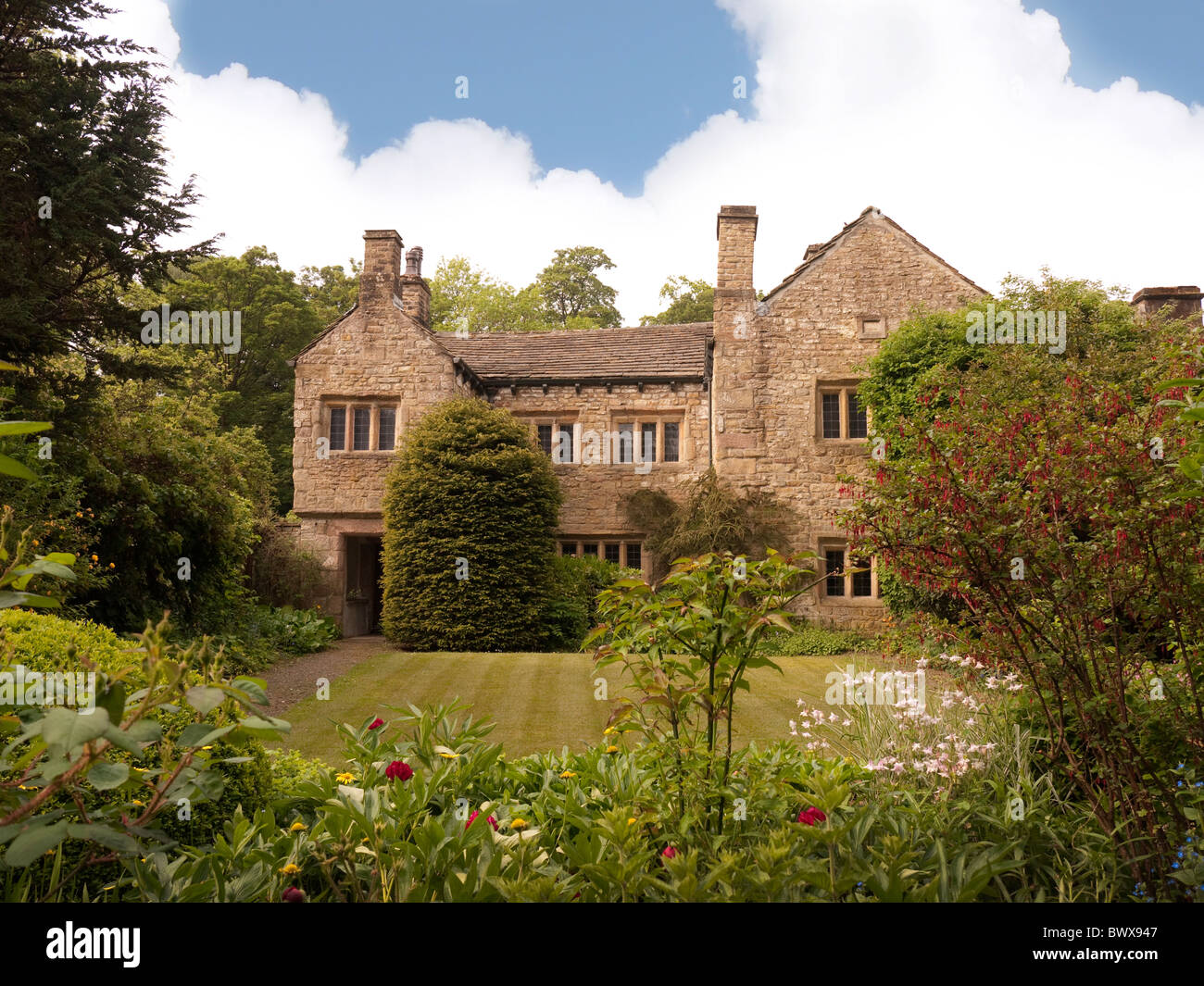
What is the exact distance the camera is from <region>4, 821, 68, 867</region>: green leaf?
56.4 inches

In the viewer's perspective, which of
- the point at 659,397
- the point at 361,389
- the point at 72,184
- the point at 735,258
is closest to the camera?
the point at 72,184

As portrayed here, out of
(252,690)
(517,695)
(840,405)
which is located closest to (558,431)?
(840,405)

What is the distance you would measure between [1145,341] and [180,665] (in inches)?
612

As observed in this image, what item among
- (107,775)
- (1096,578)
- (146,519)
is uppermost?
(146,519)

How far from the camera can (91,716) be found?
131 cm

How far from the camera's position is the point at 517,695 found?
9695 mm

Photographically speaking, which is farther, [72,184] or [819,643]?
[819,643]

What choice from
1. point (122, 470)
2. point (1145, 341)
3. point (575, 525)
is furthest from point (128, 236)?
point (1145, 341)

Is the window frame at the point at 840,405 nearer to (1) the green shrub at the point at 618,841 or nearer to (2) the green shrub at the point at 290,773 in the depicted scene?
(1) the green shrub at the point at 618,841

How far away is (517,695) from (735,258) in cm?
1105

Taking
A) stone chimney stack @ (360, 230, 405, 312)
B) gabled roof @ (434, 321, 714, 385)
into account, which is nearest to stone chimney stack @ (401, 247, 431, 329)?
stone chimney stack @ (360, 230, 405, 312)

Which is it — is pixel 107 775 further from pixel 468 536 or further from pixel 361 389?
pixel 361 389

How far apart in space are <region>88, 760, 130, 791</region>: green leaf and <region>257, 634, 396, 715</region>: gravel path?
732 cm

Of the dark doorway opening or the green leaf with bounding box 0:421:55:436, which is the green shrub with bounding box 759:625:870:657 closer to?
the dark doorway opening
